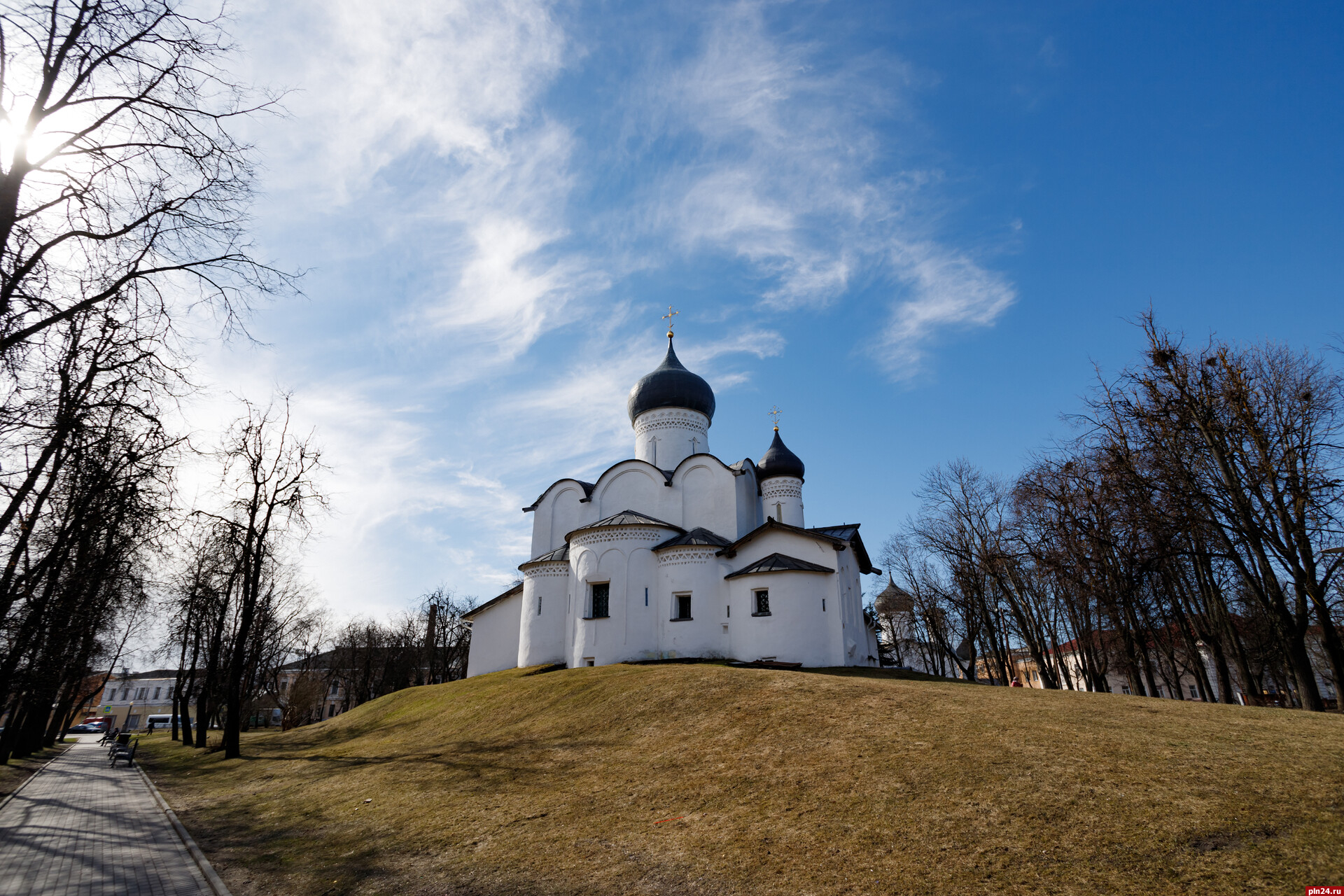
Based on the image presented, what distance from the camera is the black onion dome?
3161cm

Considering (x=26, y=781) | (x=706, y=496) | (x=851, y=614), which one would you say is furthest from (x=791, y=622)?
(x=26, y=781)

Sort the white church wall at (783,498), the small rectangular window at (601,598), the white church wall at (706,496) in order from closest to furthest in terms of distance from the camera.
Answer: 1. the small rectangular window at (601,598)
2. the white church wall at (706,496)
3. the white church wall at (783,498)

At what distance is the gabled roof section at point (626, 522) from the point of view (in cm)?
2512

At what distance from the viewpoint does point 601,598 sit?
81.6ft

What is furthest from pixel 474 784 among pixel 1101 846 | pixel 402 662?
pixel 402 662

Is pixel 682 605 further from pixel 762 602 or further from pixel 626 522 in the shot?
pixel 626 522

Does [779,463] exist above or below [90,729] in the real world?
above

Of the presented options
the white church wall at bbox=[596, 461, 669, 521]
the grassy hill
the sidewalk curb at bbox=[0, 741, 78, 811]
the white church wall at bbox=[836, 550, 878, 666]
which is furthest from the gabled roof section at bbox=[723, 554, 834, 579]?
the sidewalk curb at bbox=[0, 741, 78, 811]

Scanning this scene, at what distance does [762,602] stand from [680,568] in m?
3.20

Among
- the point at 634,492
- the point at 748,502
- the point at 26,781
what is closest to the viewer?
the point at 26,781

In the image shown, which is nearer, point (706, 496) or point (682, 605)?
point (682, 605)

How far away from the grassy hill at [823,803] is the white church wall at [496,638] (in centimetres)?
1278

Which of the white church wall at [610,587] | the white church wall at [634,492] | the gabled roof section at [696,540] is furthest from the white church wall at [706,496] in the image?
the white church wall at [610,587]

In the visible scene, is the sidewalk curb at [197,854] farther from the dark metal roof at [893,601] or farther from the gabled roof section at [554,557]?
the dark metal roof at [893,601]
